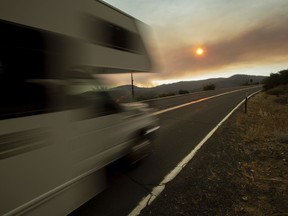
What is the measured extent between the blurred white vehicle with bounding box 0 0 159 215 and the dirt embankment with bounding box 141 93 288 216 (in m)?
1.42

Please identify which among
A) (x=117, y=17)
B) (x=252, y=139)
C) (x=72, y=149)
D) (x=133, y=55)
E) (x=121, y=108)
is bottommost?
(x=252, y=139)

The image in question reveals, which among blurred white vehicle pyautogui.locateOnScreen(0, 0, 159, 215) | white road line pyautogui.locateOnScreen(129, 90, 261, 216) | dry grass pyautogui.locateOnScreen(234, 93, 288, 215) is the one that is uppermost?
blurred white vehicle pyautogui.locateOnScreen(0, 0, 159, 215)

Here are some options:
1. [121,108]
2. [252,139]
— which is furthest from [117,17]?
[252,139]

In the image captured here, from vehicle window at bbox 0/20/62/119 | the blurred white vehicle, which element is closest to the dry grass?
the blurred white vehicle

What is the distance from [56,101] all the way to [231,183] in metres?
3.70

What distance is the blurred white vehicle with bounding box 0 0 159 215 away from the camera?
282 cm

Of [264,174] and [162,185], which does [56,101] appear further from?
[264,174]

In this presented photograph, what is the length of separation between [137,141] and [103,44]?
230cm

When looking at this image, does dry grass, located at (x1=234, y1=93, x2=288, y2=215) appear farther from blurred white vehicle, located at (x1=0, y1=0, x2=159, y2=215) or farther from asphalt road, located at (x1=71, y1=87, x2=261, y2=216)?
blurred white vehicle, located at (x1=0, y1=0, x2=159, y2=215)

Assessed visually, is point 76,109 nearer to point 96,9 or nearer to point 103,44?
point 103,44

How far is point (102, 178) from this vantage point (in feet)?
15.1

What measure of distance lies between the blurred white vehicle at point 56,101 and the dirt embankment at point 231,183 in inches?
56.0

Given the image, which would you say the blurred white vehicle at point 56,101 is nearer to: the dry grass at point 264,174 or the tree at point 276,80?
the dry grass at point 264,174

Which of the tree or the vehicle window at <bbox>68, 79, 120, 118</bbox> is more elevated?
the vehicle window at <bbox>68, 79, 120, 118</bbox>
